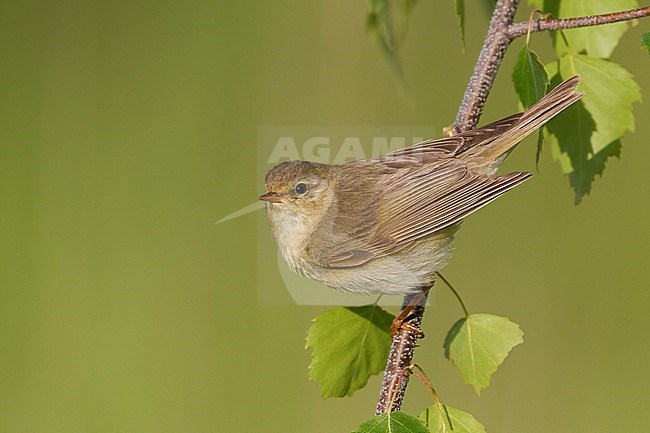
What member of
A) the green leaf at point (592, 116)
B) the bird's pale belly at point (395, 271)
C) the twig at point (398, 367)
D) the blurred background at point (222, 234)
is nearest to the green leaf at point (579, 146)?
the green leaf at point (592, 116)

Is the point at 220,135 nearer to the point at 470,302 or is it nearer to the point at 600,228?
the point at 470,302

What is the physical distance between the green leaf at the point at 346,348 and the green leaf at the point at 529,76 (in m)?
0.42

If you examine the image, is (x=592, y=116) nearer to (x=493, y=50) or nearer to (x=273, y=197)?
(x=493, y=50)

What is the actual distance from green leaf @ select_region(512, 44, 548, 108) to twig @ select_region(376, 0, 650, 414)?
4cm

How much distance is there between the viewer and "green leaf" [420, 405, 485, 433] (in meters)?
1.06

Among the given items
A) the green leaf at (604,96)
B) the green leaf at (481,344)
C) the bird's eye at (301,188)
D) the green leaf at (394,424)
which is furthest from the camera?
the bird's eye at (301,188)

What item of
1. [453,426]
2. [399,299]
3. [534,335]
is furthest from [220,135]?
[453,426]

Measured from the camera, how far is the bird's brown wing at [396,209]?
1356mm

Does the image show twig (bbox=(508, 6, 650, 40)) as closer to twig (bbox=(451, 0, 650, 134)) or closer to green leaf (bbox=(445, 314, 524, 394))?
twig (bbox=(451, 0, 650, 134))

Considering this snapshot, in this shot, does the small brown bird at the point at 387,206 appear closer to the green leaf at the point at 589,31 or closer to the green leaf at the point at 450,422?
the green leaf at the point at 589,31

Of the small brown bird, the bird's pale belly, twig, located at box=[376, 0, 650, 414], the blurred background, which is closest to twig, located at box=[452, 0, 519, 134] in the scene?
twig, located at box=[376, 0, 650, 414]

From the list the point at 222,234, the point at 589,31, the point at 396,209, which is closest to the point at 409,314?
the point at 396,209

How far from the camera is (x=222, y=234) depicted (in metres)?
3.29

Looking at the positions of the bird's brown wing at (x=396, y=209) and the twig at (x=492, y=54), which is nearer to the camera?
the twig at (x=492, y=54)
